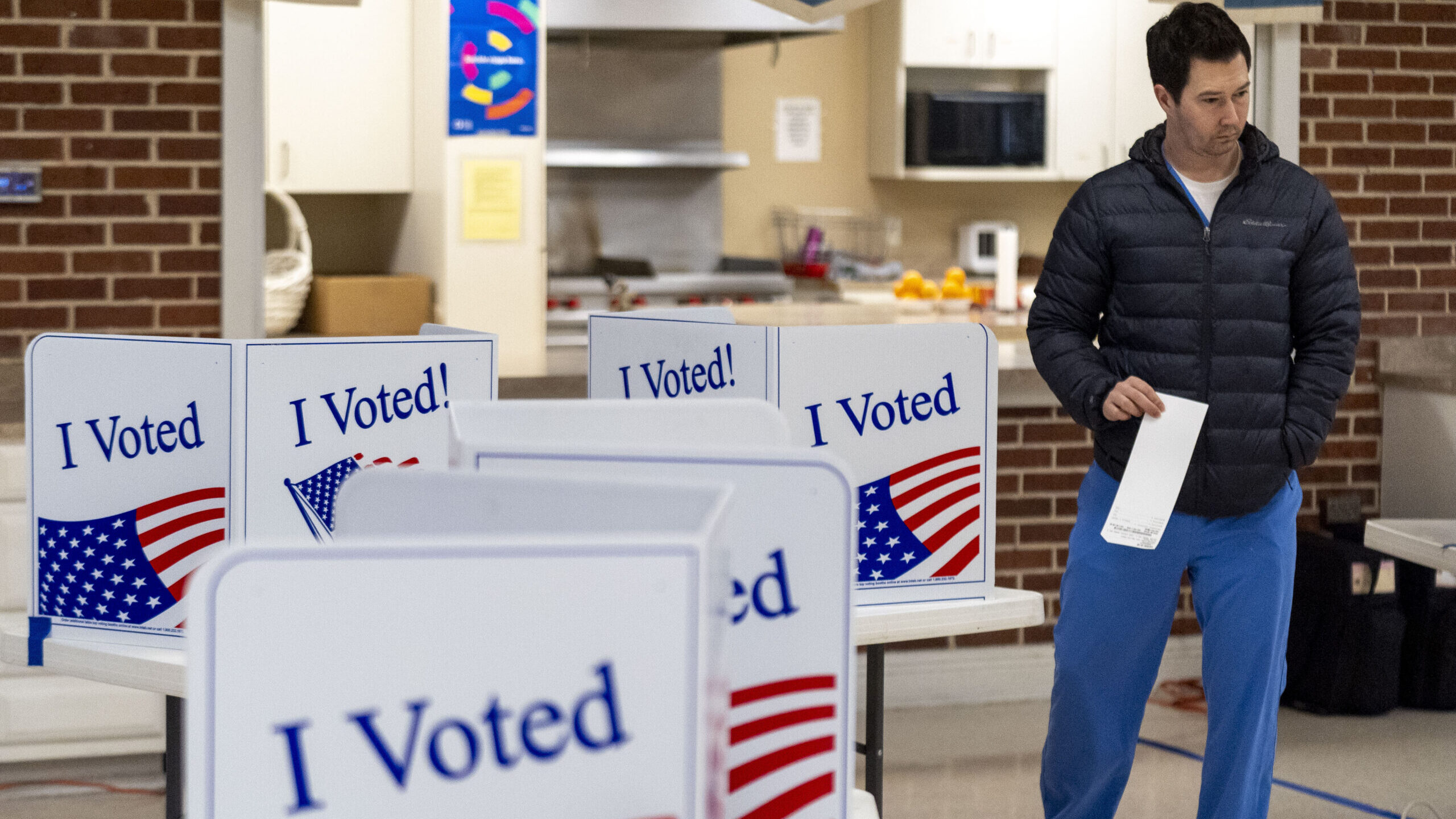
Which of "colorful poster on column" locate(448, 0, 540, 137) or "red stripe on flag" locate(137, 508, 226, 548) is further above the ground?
"colorful poster on column" locate(448, 0, 540, 137)

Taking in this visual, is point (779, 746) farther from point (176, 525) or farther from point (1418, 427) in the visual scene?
point (1418, 427)

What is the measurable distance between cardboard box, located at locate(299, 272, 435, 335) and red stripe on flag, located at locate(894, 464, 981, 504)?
3306mm

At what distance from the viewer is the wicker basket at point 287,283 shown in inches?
179

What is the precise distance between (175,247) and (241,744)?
2.82 meters

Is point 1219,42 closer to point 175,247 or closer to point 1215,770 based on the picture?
point 1215,770

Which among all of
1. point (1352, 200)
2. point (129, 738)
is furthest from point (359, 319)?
point (1352, 200)

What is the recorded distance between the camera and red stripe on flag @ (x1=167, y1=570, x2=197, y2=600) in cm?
196

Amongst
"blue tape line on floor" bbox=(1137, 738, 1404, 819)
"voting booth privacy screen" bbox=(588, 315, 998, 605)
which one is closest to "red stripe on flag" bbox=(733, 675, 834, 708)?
"voting booth privacy screen" bbox=(588, 315, 998, 605)

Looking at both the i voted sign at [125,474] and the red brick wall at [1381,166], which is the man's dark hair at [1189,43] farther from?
the red brick wall at [1381,166]

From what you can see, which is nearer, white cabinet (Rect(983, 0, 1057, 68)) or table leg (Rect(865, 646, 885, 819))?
table leg (Rect(865, 646, 885, 819))

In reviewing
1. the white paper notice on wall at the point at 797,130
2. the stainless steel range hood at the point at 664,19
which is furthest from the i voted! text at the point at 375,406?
the white paper notice on wall at the point at 797,130

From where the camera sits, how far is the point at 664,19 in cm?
566

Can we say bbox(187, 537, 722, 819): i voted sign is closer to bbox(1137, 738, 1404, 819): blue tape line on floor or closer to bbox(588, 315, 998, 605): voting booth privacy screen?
bbox(588, 315, 998, 605): voting booth privacy screen

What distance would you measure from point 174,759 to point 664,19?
13.1 feet
